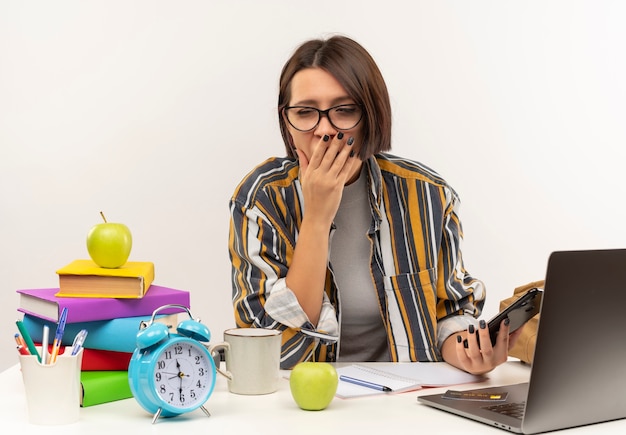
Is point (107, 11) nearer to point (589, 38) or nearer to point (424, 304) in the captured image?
point (424, 304)

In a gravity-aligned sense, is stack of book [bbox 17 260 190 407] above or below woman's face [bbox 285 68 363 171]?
below

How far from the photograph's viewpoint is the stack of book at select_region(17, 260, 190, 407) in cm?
120

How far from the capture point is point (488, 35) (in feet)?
9.18

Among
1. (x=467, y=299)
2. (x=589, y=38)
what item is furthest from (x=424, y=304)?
(x=589, y=38)

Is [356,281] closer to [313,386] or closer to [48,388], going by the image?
[313,386]

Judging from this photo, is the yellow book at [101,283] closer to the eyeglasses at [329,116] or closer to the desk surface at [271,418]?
the desk surface at [271,418]

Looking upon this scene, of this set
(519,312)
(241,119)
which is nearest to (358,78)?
(519,312)

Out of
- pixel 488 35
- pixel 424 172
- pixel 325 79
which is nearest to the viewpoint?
pixel 325 79

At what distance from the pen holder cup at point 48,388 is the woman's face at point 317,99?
79 centimetres

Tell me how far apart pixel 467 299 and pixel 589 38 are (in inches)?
61.5

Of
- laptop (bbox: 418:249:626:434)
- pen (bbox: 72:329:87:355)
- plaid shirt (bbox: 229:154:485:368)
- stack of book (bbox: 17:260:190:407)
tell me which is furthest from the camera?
plaid shirt (bbox: 229:154:485:368)

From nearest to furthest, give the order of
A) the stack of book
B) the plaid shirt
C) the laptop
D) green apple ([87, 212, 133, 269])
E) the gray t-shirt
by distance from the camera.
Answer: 1. the laptop
2. the stack of book
3. green apple ([87, 212, 133, 269])
4. the plaid shirt
5. the gray t-shirt

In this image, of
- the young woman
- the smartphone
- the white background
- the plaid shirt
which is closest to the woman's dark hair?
the young woman

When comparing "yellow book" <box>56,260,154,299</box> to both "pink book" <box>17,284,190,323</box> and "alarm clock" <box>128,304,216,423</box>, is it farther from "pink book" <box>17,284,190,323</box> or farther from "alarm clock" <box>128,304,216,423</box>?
"alarm clock" <box>128,304,216,423</box>
